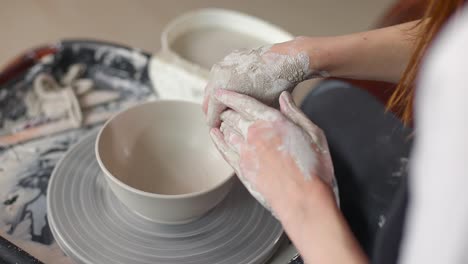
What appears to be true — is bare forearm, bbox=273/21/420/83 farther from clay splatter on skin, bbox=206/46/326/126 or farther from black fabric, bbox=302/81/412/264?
black fabric, bbox=302/81/412/264

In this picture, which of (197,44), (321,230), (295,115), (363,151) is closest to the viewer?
(321,230)

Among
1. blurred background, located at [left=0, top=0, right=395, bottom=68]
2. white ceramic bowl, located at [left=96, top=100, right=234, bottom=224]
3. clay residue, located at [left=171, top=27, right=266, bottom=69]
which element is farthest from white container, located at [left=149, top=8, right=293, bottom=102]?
blurred background, located at [left=0, top=0, right=395, bottom=68]

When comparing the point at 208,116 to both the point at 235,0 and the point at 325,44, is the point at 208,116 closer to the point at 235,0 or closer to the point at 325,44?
the point at 325,44

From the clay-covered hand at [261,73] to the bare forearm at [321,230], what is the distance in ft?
0.91

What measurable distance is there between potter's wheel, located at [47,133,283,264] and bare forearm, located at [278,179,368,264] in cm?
23

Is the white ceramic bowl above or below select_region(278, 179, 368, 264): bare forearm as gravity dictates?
below

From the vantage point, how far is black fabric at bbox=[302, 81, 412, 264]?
1.12 m

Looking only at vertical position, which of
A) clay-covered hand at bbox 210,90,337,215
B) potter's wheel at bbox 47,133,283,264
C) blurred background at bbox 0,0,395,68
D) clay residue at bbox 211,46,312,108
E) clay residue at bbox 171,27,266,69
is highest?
→ clay residue at bbox 211,46,312,108

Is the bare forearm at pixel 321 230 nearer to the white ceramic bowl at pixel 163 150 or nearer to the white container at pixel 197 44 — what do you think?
the white ceramic bowl at pixel 163 150

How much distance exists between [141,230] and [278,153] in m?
0.36

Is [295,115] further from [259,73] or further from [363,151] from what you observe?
[363,151]

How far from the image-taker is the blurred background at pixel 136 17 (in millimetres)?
2396

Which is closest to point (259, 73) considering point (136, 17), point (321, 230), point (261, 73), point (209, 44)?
point (261, 73)

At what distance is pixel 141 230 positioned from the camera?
985 millimetres
